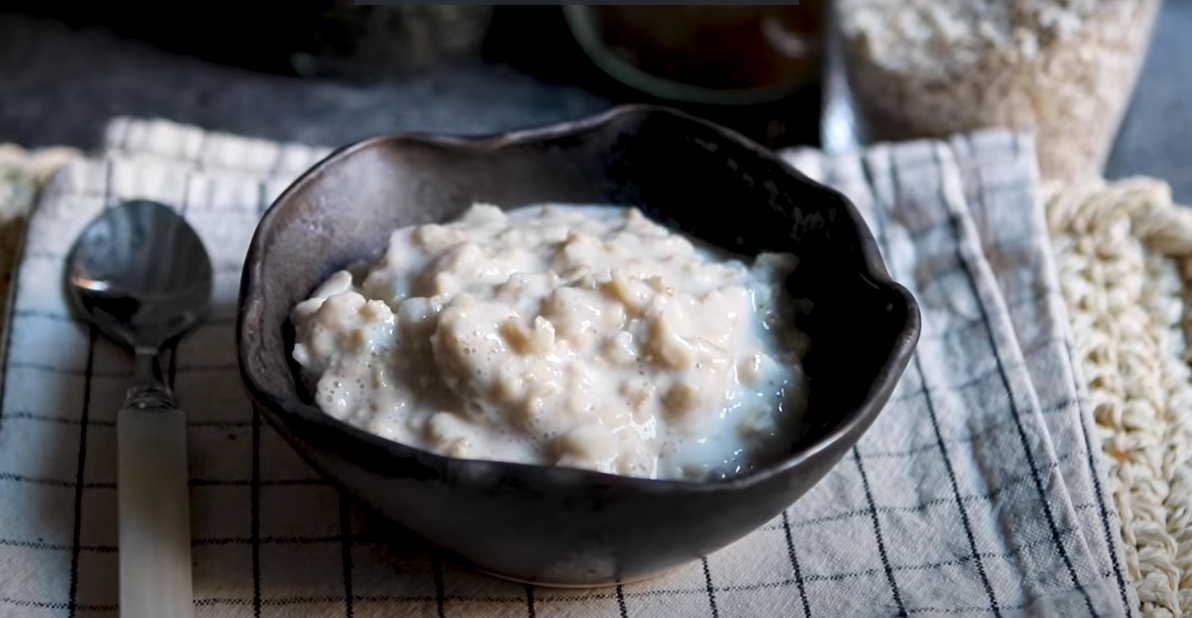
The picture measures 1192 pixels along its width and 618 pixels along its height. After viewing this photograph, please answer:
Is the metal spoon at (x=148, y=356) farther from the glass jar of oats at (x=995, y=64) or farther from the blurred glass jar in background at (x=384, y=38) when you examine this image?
the glass jar of oats at (x=995, y=64)

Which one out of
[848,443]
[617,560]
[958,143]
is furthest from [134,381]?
[958,143]

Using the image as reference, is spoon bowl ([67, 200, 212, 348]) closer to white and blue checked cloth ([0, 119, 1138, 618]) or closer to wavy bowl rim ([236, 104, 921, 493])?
white and blue checked cloth ([0, 119, 1138, 618])

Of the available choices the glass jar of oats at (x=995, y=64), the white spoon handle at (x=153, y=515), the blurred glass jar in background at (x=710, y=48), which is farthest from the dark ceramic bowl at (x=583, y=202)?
the blurred glass jar in background at (x=710, y=48)

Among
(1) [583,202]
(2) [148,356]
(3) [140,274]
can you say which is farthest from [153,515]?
(1) [583,202]

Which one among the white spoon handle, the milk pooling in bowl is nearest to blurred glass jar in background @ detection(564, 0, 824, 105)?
the milk pooling in bowl

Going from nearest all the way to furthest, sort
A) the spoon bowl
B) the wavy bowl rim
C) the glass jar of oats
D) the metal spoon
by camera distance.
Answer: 1. the wavy bowl rim
2. the metal spoon
3. the spoon bowl
4. the glass jar of oats
